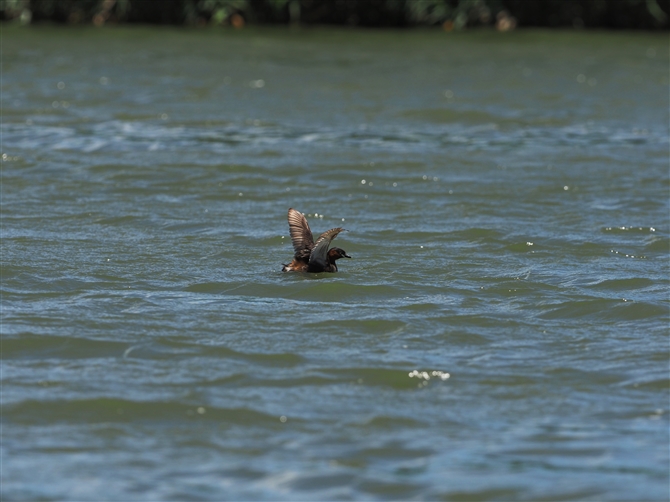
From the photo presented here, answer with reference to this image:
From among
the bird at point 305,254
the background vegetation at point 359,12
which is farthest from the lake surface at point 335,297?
the background vegetation at point 359,12

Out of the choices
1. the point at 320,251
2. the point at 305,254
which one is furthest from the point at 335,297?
the point at 305,254

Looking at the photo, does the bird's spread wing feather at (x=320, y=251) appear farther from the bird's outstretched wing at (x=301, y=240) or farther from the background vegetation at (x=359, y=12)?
the background vegetation at (x=359, y=12)

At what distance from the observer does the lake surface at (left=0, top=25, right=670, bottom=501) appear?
15.2 feet

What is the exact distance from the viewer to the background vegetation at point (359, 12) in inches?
897

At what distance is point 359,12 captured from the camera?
77.8 ft

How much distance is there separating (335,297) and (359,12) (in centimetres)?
1751

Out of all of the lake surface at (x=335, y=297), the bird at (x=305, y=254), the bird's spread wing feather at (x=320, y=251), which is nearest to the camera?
the lake surface at (x=335, y=297)

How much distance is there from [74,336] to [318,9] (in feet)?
60.6

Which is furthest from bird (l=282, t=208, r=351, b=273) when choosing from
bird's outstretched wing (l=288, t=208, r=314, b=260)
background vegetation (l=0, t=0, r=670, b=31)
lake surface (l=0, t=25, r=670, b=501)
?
background vegetation (l=0, t=0, r=670, b=31)

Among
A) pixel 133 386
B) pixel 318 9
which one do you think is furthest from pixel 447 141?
pixel 318 9

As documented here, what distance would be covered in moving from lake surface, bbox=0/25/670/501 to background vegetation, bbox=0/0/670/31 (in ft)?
25.6

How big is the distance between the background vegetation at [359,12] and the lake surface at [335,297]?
7791mm

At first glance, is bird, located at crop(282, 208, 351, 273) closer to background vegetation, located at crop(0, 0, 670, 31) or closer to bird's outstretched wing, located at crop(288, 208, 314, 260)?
bird's outstretched wing, located at crop(288, 208, 314, 260)

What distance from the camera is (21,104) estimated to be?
1428 centimetres
